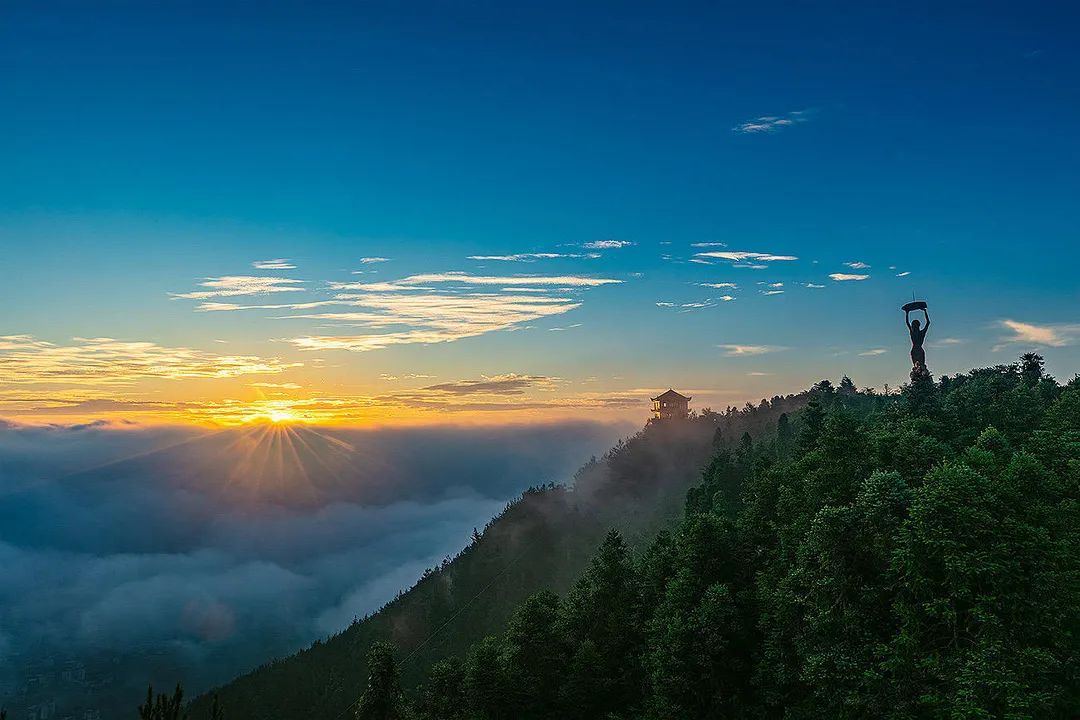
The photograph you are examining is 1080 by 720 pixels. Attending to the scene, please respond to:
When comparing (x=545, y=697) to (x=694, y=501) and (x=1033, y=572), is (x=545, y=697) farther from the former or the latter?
(x=694, y=501)

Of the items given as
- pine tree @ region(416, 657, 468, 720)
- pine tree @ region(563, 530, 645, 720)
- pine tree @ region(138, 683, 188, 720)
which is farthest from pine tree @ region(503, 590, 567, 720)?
pine tree @ region(138, 683, 188, 720)

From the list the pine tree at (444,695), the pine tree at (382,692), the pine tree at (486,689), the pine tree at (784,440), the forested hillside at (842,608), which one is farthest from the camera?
the pine tree at (784,440)

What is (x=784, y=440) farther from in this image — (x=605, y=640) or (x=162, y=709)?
(x=162, y=709)

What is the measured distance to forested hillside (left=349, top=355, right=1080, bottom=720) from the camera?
1516 inches

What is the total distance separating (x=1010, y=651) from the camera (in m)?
36.4

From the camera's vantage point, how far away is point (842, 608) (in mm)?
44625

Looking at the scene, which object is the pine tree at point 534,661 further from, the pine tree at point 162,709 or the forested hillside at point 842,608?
the pine tree at point 162,709

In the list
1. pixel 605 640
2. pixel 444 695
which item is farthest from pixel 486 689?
pixel 605 640

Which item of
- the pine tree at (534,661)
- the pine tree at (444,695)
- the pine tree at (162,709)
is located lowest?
the pine tree at (444,695)

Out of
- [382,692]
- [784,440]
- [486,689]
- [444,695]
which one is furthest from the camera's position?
[784,440]

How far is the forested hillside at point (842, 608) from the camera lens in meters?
38.5

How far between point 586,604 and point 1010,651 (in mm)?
39225

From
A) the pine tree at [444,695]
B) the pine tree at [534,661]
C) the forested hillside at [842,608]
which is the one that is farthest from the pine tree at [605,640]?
the pine tree at [444,695]

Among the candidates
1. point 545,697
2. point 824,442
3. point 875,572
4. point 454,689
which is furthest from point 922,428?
point 454,689
